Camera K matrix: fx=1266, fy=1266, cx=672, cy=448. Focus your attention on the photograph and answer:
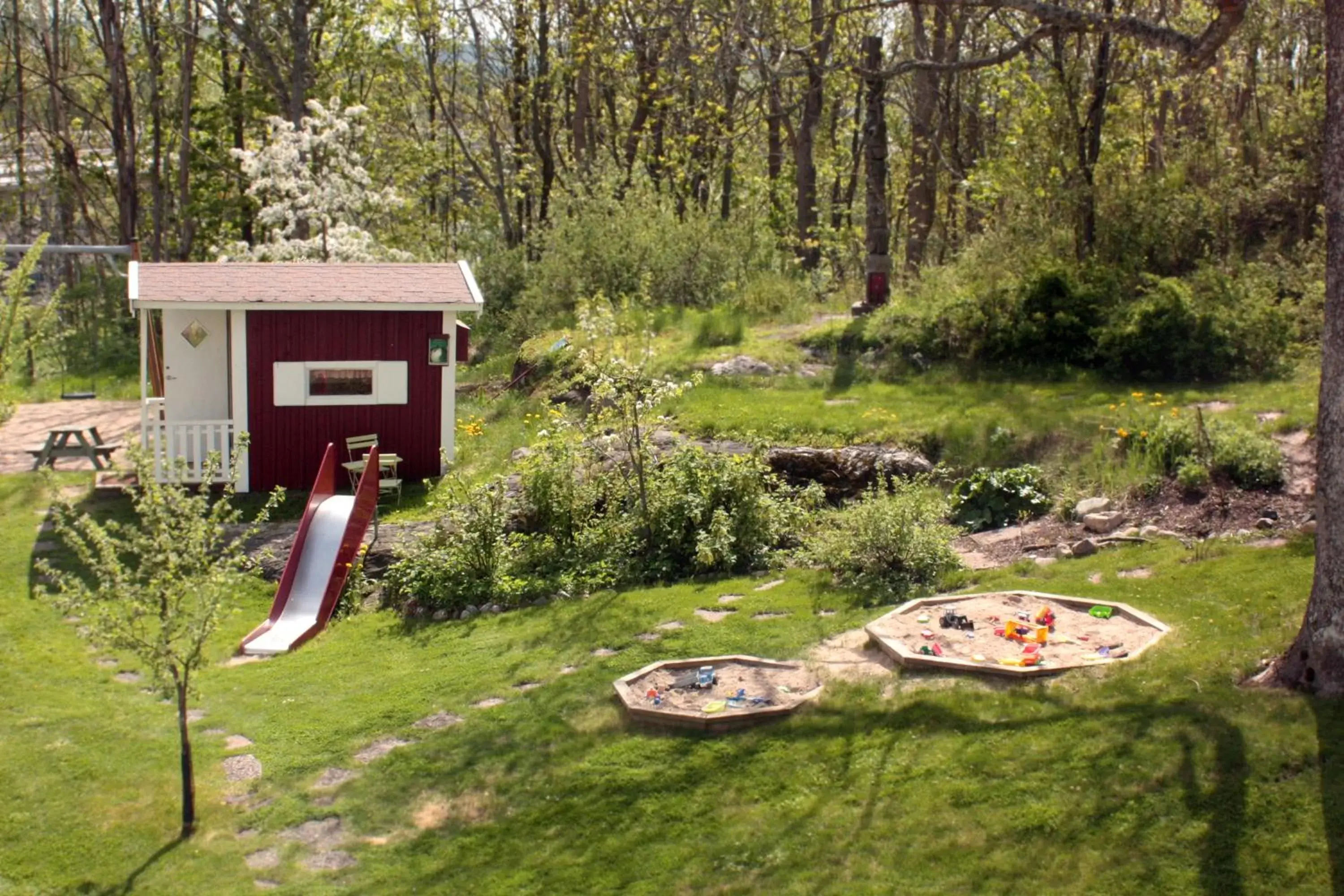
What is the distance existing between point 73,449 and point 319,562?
6.46 meters

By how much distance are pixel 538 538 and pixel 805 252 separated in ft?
46.1

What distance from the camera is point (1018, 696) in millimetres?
7719

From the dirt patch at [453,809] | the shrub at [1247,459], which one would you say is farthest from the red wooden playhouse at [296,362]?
the shrub at [1247,459]

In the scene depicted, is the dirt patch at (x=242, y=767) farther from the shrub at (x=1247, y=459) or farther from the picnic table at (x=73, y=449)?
the picnic table at (x=73, y=449)

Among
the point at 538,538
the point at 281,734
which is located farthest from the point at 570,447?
the point at 281,734

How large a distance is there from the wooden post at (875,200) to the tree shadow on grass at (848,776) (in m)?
11.6

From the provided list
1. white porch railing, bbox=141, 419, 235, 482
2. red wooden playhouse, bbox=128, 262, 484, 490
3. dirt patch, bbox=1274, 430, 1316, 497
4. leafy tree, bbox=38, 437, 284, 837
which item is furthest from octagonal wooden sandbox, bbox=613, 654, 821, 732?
white porch railing, bbox=141, 419, 235, 482

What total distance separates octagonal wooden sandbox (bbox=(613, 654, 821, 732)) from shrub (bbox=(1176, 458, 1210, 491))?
478cm

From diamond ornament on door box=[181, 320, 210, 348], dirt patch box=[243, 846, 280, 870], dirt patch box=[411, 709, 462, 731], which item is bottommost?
dirt patch box=[243, 846, 280, 870]

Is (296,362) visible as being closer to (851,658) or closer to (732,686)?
(732,686)

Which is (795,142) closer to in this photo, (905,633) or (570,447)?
(570,447)

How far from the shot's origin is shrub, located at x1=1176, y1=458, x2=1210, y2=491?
11.4m

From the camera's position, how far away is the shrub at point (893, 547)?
1030 centimetres

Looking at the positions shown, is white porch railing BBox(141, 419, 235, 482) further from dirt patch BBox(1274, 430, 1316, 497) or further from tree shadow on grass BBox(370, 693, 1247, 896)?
dirt patch BBox(1274, 430, 1316, 497)
